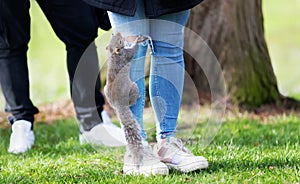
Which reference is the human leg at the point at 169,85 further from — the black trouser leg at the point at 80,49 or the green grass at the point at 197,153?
the black trouser leg at the point at 80,49

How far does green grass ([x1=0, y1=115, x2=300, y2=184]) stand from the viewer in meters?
2.79

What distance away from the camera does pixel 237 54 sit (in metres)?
4.92

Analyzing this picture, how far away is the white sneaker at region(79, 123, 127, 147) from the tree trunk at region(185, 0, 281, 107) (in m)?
1.45

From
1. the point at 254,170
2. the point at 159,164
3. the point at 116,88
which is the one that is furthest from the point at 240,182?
the point at 116,88

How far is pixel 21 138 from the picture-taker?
12.2ft

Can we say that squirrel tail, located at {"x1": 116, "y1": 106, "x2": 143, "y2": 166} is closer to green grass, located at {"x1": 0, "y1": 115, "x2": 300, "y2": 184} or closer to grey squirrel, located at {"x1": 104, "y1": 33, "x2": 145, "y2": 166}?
grey squirrel, located at {"x1": 104, "y1": 33, "x2": 145, "y2": 166}

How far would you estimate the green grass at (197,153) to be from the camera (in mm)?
2789

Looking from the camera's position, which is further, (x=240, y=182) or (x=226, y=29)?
(x=226, y=29)

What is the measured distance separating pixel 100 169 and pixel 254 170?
0.80m

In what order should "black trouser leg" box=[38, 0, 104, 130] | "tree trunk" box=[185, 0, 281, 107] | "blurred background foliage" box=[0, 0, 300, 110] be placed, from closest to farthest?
"black trouser leg" box=[38, 0, 104, 130] < "tree trunk" box=[185, 0, 281, 107] < "blurred background foliage" box=[0, 0, 300, 110]

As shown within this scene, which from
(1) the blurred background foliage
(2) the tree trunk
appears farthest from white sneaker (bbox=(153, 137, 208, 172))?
(1) the blurred background foliage

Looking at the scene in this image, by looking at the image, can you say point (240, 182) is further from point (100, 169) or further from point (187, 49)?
point (187, 49)

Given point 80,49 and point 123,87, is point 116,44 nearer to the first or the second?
point 123,87

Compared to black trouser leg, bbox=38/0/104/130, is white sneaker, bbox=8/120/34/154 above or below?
below
